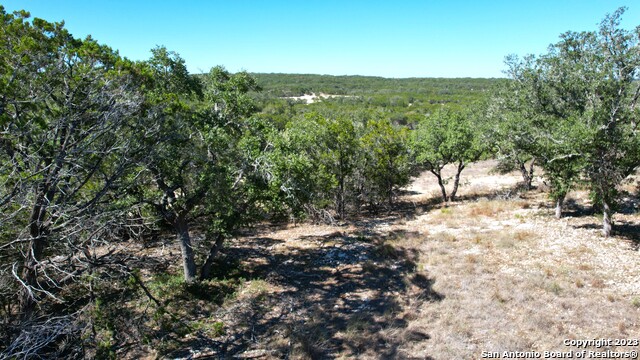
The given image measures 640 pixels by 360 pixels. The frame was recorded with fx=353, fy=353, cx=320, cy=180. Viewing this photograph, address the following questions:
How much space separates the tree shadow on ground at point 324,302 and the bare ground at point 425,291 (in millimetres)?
40

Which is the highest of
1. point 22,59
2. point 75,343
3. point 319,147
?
point 22,59

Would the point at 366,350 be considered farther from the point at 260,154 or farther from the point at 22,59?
the point at 22,59

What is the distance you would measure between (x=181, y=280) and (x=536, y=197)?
22.1m

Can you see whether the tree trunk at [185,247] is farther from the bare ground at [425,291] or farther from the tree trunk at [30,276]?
the tree trunk at [30,276]

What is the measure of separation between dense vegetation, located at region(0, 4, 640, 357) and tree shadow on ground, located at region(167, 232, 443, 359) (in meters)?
2.30

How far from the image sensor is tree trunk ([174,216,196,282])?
12.3 metres

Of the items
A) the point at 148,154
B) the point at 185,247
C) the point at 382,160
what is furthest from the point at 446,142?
the point at 148,154

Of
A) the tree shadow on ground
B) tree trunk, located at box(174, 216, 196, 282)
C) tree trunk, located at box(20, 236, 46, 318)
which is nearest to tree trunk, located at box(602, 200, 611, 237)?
the tree shadow on ground

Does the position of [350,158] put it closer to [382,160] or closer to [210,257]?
[382,160]

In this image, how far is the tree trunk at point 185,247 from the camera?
12.3 m

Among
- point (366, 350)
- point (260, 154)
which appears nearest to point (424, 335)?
point (366, 350)

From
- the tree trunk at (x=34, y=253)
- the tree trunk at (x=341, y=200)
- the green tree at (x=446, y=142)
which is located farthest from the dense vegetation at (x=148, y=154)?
the green tree at (x=446, y=142)

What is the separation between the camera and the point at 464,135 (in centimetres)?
2234

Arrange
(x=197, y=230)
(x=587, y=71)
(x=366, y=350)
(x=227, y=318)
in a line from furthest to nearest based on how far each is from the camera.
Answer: (x=197, y=230), (x=587, y=71), (x=227, y=318), (x=366, y=350)
